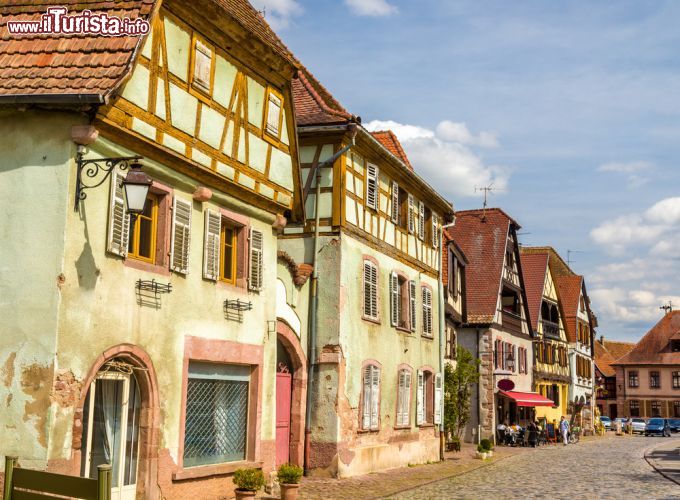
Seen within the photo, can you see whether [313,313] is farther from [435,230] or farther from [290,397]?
[435,230]

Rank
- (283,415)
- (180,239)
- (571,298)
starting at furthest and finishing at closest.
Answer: (571,298) < (283,415) < (180,239)

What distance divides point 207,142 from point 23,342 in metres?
4.74

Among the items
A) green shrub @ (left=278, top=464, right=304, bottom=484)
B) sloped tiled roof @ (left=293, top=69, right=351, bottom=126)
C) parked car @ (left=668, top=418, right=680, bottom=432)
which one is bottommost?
parked car @ (left=668, top=418, right=680, bottom=432)

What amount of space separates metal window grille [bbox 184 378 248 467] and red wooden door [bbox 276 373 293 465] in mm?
3445

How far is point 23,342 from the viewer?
10742mm

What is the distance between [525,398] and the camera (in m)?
40.1

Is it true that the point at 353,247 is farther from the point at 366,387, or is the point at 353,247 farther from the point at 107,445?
the point at 107,445

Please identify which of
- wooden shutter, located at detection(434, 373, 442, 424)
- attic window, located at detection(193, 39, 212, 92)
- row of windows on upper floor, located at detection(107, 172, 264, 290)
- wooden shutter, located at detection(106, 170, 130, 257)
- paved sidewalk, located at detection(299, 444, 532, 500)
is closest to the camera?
wooden shutter, located at detection(106, 170, 130, 257)


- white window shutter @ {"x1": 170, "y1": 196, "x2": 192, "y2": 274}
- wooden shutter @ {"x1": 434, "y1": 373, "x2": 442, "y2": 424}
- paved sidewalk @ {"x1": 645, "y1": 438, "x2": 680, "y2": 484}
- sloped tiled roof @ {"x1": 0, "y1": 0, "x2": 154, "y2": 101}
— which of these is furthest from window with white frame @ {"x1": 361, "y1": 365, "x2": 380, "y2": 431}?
sloped tiled roof @ {"x1": 0, "y1": 0, "x2": 154, "y2": 101}

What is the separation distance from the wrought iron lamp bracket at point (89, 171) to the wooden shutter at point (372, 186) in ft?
35.1

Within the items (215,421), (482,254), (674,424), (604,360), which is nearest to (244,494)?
(215,421)

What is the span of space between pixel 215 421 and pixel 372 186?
9.15 metres

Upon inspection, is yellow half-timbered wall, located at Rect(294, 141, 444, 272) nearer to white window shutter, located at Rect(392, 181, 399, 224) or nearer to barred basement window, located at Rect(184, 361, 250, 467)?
white window shutter, located at Rect(392, 181, 399, 224)

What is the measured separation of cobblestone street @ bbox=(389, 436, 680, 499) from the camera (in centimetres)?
1714
